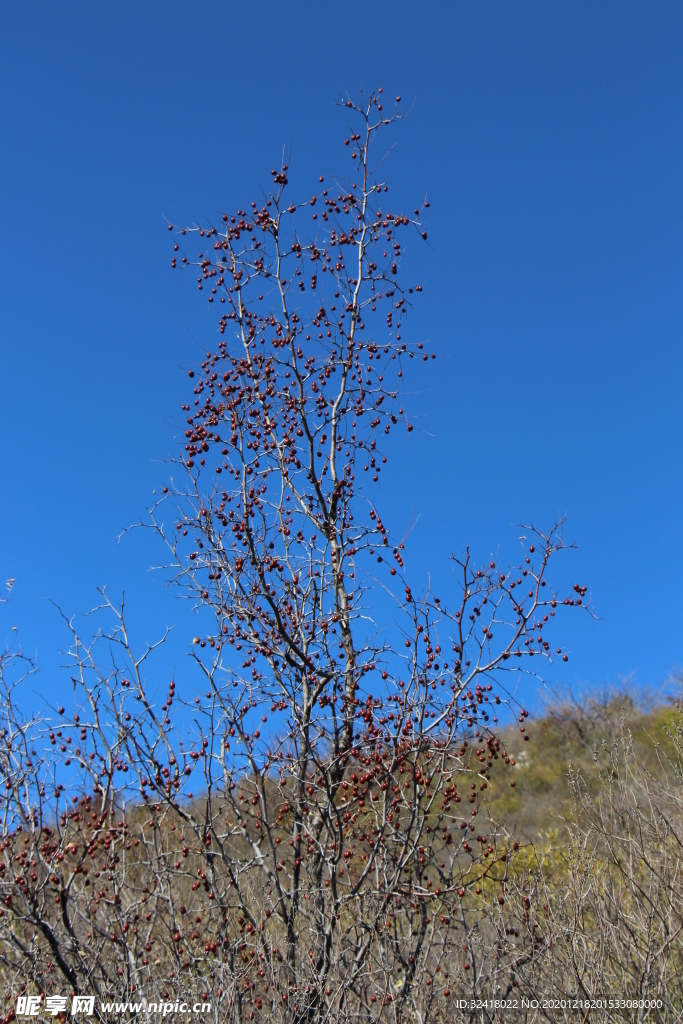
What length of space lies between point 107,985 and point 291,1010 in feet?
4.62

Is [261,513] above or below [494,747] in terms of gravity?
above

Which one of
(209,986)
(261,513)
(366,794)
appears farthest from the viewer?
(261,513)

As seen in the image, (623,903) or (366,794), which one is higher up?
(366,794)

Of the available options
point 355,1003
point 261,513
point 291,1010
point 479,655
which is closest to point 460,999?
point 355,1003

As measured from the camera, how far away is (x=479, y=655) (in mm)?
5355

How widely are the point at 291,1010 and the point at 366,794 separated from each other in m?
1.31

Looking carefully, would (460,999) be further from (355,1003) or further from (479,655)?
(479,655)

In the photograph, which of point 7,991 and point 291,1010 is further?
point 7,991

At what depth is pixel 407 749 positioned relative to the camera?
5.11m

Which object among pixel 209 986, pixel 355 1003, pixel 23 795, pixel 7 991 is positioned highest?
pixel 23 795

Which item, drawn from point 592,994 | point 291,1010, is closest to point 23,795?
point 291,1010

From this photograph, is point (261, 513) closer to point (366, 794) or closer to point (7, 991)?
point (366, 794)

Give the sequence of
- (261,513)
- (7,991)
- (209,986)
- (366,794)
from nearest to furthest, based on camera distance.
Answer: (209,986)
(366,794)
(7,991)
(261,513)

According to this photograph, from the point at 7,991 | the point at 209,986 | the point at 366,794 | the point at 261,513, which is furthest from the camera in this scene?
the point at 261,513
